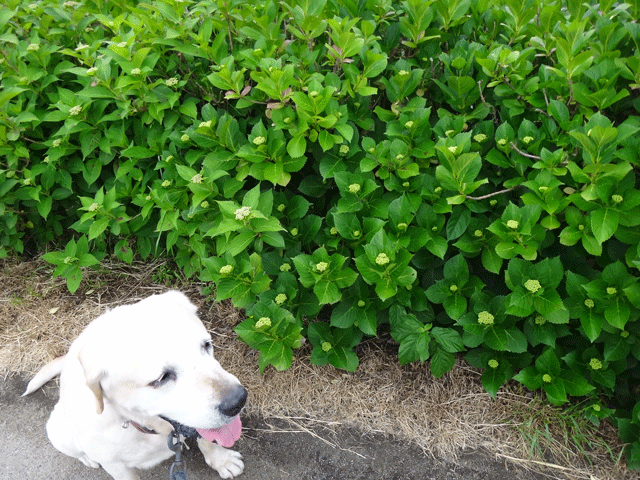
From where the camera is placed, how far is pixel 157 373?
1827 millimetres

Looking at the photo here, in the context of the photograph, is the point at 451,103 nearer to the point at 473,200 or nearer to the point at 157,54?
the point at 473,200

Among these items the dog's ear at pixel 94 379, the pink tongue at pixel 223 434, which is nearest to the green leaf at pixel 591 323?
the pink tongue at pixel 223 434

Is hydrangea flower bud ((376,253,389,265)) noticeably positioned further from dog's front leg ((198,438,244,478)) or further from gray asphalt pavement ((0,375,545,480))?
dog's front leg ((198,438,244,478))

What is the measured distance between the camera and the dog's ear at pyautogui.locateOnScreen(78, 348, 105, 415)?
1829 millimetres

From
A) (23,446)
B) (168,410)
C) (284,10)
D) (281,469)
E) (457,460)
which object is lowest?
(23,446)

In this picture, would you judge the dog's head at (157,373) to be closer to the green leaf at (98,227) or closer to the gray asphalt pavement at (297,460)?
the gray asphalt pavement at (297,460)

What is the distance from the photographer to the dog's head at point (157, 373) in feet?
5.98

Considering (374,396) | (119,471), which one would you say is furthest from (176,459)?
(374,396)

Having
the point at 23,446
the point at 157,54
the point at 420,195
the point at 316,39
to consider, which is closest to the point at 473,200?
the point at 420,195

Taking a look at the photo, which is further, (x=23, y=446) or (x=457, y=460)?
(x=23, y=446)

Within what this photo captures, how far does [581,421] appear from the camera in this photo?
97.4 inches

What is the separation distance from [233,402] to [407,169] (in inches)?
53.9

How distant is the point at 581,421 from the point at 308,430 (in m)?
1.54

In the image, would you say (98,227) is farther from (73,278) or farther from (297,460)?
(297,460)
